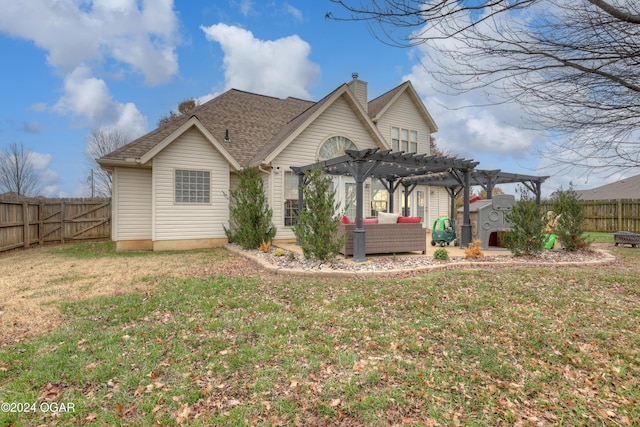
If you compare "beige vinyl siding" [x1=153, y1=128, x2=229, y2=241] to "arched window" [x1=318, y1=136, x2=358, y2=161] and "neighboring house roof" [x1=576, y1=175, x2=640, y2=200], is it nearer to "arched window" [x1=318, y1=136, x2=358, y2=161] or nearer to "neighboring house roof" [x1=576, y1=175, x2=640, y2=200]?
"arched window" [x1=318, y1=136, x2=358, y2=161]

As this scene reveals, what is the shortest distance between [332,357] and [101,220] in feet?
51.6

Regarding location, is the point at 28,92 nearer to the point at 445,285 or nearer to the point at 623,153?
the point at 445,285

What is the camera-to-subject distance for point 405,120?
1686cm

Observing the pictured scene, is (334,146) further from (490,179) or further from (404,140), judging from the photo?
(490,179)

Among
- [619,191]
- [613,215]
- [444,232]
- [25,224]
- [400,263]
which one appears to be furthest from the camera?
[619,191]

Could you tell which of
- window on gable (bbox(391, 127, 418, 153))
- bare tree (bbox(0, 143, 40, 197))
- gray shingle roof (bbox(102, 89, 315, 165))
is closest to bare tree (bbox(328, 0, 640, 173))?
gray shingle roof (bbox(102, 89, 315, 165))

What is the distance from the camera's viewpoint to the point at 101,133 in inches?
973

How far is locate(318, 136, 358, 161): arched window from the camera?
13.1 m

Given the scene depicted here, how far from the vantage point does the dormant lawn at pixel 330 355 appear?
258 centimetres

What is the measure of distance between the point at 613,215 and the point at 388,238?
16.6 m

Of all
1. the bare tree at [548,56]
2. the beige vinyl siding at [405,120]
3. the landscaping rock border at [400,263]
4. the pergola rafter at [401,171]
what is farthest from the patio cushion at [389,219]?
the beige vinyl siding at [405,120]

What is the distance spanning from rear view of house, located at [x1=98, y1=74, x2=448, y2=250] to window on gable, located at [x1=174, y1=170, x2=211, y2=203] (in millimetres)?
33

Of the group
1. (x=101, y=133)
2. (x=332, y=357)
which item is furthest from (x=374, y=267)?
(x=101, y=133)

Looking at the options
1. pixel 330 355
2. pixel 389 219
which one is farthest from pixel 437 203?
pixel 330 355
